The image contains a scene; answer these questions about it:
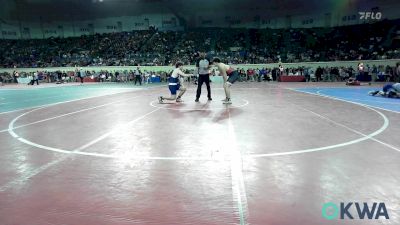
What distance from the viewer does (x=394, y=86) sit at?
47.2 ft

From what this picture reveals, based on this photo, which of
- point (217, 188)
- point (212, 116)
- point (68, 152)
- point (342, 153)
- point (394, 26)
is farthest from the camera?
point (394, 26)

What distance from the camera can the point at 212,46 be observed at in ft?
132

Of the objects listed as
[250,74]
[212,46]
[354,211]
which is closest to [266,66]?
[250,74]

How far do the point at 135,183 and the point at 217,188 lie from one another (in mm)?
1149

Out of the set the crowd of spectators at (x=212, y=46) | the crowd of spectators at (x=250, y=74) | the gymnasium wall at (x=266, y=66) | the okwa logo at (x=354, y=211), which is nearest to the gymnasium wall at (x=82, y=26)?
the crowd of spectators at (x=212, y=46)

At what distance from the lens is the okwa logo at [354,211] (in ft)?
11.1

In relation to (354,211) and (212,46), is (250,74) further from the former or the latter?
(354,211)

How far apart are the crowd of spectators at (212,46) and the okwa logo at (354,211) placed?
1228 inches

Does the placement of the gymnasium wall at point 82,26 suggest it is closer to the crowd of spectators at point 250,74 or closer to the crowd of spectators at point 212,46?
the crowd of spectators at point 212,46

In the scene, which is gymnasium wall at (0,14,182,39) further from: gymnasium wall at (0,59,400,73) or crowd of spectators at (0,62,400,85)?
crowd of spectators at (0,62,400,85)

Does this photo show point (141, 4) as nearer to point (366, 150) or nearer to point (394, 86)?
point (394, 86)

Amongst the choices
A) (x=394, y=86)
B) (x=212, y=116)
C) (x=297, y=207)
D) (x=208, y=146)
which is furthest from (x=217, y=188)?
(x=394, y=86)

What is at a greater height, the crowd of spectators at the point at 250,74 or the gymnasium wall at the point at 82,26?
the gymnasium wall at the point at 82,26

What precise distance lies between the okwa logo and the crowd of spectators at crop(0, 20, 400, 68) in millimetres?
31182
